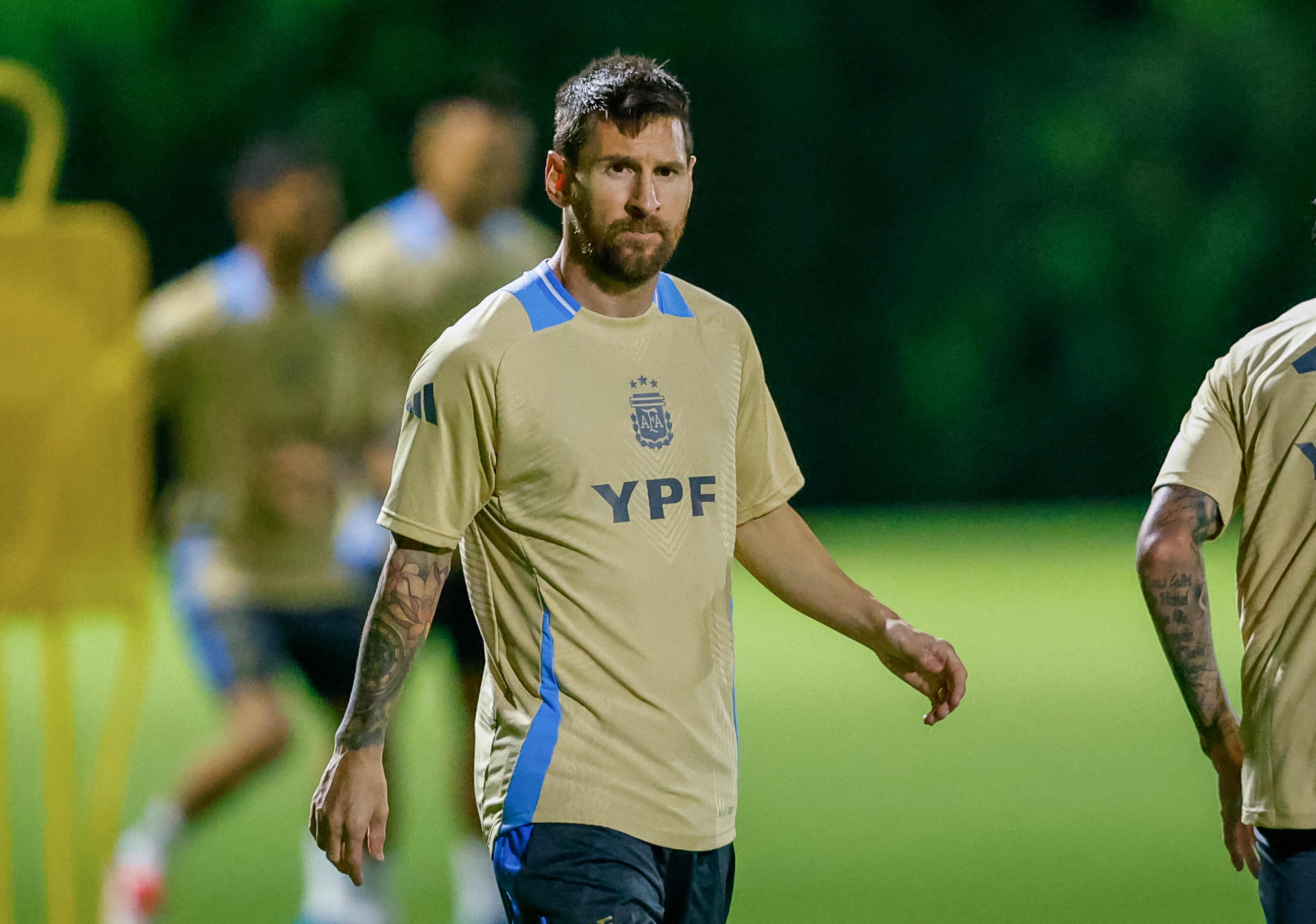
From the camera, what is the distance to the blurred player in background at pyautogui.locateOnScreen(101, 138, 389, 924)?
6809 mm

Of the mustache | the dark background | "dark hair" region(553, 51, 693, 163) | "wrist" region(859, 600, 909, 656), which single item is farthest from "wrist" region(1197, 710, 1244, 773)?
the dark background

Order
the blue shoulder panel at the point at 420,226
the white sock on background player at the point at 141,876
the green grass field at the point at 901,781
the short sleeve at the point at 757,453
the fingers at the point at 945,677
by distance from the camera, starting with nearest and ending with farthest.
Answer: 1. the fingers at the point at 945,677
2. the short sleeve at the point at 757,453
3. the white sock on background player at the point at 141,876
4. the blue shoulder panel at the point at 420,226
5. the green grass field at the point at 901,781

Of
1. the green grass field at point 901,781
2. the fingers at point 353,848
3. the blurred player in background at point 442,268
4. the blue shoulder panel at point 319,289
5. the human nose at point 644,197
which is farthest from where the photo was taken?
the green grass field at point 901,781

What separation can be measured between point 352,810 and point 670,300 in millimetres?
1174

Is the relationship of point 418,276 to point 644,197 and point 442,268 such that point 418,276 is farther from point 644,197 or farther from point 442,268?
point 644,197

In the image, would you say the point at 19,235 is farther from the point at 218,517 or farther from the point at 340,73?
the point at 340,73

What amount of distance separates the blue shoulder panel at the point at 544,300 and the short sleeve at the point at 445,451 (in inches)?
6.2

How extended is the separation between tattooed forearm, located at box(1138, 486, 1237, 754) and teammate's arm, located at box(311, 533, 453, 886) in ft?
4.45

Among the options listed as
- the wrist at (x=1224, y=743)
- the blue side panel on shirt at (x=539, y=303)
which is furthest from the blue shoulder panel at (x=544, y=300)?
the wrist at (x=1224, y=743)

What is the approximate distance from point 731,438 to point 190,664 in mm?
11909

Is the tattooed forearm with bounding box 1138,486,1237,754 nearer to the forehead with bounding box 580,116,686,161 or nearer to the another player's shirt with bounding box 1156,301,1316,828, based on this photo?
the another player's shirt with bounding box 1156,301,1316,828

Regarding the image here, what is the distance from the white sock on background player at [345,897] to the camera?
6.51 metres

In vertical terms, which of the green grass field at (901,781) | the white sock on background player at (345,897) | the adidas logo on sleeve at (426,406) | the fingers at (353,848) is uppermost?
the adidas logo on sleeve at (426,406)

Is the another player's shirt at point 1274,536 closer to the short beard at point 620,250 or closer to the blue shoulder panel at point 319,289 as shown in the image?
the short beard at point 620,250
